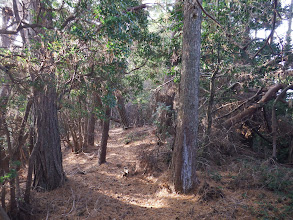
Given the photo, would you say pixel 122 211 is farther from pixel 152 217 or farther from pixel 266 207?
pixel 266 207

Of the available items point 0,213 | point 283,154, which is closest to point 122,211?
point 0,213

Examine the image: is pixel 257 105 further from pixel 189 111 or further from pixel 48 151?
pixel 48 151

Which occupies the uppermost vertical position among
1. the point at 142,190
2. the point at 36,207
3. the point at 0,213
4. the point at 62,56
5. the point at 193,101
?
the point at 62,56

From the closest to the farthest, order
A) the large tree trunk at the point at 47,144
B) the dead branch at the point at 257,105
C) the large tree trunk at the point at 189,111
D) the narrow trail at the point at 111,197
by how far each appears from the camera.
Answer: the narrow trail at the point at 111,197 → the large tree trunk at the point at 189,111 → the large tree trunk at the point at 47,144 → the dead branch at the point at 257,105

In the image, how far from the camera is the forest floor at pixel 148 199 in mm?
4703

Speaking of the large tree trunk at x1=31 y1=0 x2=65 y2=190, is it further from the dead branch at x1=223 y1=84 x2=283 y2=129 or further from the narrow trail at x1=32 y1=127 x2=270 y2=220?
the dead branch at x1=223 y1=84 x2=283 y2=129

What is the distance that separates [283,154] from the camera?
9070 mm

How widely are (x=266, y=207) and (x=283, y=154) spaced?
18.1 ft

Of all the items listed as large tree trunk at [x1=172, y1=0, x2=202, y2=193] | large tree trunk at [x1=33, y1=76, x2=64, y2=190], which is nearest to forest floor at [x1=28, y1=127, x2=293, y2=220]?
large tree trunk at [x1=33, y1=76, x2=64, y2=190]

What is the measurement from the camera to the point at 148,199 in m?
6.00

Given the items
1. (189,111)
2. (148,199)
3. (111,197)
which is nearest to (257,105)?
(189,111)

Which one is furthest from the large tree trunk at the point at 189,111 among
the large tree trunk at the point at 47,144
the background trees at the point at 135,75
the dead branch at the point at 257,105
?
the dead branch at the point at 257,105

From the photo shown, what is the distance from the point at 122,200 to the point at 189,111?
122 inches

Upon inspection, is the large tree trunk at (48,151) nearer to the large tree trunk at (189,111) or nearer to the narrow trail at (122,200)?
the narrow trail at (122,200)
